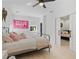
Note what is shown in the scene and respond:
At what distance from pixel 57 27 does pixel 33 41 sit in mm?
2958

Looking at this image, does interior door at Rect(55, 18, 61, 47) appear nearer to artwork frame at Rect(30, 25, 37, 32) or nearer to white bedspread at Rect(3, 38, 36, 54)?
white bedspread at Rect(3, 38, 36, 54)

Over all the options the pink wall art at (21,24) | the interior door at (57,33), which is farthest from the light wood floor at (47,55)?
the pink wall art at (21,24)

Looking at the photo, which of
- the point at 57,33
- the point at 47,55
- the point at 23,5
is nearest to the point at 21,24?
the point at 23,5

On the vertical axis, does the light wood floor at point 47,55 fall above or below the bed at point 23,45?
below

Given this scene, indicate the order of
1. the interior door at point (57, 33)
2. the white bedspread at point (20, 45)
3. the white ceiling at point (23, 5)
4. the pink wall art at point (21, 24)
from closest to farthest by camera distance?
1. the white bedspread at point (20, 45)
2. the white ceiling at point (23, 5)
3. the interior door at point (57, 33)
4. the pink wall art at point (21, 24)

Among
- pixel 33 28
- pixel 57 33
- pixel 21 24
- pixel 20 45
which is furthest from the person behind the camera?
pixel 33 28

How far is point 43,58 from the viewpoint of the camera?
369cm

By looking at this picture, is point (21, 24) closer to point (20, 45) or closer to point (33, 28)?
point (33, 28)

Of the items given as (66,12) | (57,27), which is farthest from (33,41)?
(57,27)

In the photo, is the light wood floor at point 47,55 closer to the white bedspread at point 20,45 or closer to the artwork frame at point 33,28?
the white bedspread at point 20,45

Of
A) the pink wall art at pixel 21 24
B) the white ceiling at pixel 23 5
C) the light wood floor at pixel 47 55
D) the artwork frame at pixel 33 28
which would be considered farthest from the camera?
the artwork frame at pixel 33 28

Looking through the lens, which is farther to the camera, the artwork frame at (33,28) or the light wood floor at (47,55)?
the artwork frame at (33,28)

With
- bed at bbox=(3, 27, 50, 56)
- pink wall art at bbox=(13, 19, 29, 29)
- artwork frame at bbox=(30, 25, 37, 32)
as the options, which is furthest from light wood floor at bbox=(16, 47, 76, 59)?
artwork frame at bbox=(30, 25, 37, 32)

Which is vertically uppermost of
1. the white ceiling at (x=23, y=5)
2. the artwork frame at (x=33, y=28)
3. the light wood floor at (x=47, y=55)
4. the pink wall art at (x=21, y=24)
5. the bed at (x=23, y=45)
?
the white ceiling at (x=23, y=5)
